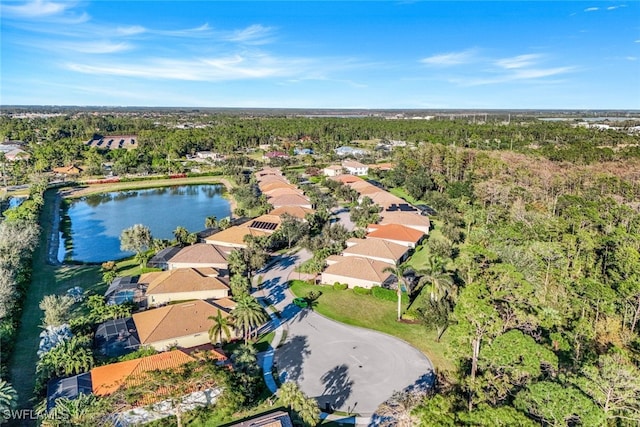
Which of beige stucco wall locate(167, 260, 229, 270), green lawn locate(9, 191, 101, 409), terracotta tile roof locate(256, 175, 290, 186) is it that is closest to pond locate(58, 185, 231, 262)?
green lawn locate(9, 191, 101, 409)

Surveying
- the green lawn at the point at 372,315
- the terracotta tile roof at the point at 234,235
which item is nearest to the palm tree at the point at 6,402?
the green lawn at the point at 372,315

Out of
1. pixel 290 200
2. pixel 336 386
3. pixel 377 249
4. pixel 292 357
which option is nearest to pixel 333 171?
pixel 290 200

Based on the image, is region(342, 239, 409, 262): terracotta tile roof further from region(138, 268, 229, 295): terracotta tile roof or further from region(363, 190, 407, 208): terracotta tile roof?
region(363, 190, 407, 208): terracotta tile roof

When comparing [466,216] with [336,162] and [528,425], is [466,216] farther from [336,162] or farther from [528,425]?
[336,162]

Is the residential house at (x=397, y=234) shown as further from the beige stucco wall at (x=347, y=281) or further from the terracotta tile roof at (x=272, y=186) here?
the terracotta tile roof at (x=272, y=186)

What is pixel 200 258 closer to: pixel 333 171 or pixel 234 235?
pixel 234 235

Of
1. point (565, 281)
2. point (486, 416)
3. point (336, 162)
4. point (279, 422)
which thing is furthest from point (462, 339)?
point (336, 162)
